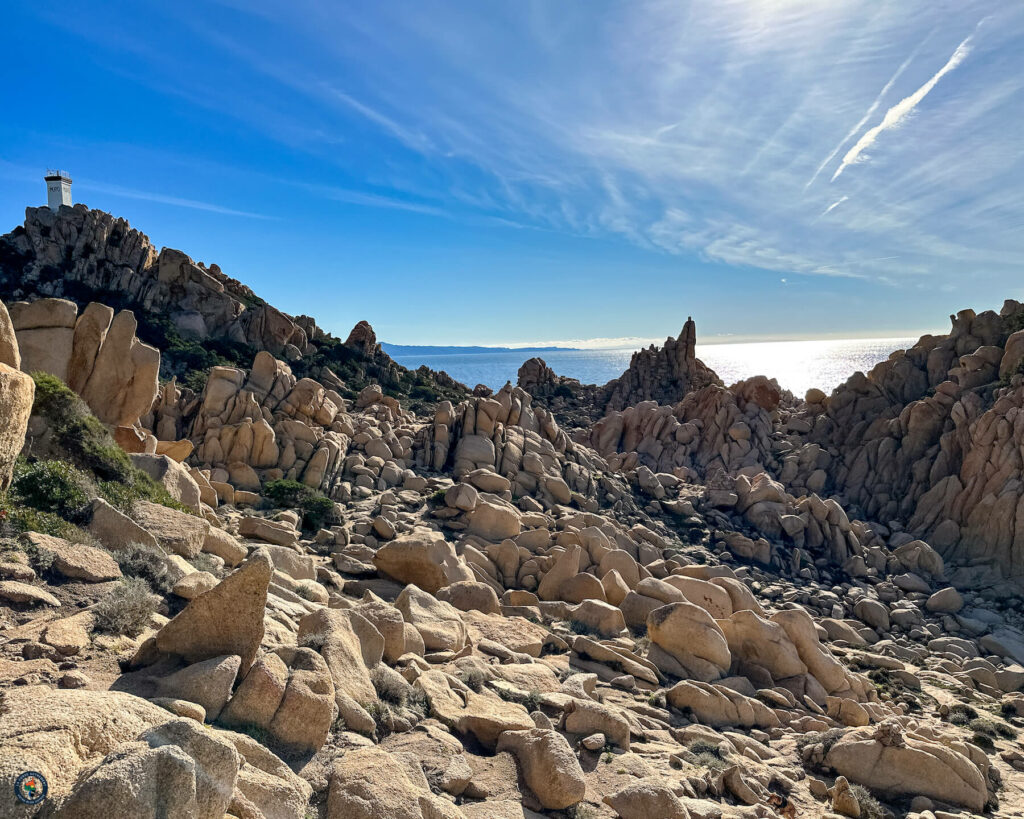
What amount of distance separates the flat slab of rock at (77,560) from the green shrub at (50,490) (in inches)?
59.4

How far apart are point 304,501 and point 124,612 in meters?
20.8

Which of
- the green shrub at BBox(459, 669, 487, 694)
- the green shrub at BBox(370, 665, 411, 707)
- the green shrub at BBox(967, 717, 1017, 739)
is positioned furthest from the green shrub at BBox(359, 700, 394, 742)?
the green shrub at BBox(967, 717, 1017, 739)

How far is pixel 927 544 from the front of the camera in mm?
40438

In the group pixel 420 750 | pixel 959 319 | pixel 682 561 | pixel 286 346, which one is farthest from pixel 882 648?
pixel 286 346

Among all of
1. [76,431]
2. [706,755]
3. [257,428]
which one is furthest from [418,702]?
[257,428]

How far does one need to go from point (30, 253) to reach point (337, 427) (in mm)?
56885

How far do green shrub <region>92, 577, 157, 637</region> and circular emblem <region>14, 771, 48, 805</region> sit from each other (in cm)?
438

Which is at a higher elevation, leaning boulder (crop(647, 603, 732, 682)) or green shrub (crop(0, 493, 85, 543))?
green shrub (crop(0, 493, 85, 543))

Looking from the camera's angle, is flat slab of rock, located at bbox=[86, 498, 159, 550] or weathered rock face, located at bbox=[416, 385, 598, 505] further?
weathered rock face, located at bbox=[416, 385, 598, 505]

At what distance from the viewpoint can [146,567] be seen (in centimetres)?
1082

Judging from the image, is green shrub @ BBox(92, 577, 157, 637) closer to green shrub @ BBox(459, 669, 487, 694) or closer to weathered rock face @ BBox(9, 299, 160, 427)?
green shrub @ BBox(459, 669, 487, 694)

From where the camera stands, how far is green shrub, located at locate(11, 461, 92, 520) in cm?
1170

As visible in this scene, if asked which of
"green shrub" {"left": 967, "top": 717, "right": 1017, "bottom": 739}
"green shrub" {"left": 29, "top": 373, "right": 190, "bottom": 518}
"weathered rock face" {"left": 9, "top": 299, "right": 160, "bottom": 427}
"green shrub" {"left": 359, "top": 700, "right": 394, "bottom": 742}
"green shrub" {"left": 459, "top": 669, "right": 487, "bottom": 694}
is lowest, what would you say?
"green shrub" {"left": 967, "top": 717, "right": 1017, "bottom": 739}

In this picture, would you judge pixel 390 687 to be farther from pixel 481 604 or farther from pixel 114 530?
pixel 481 604
